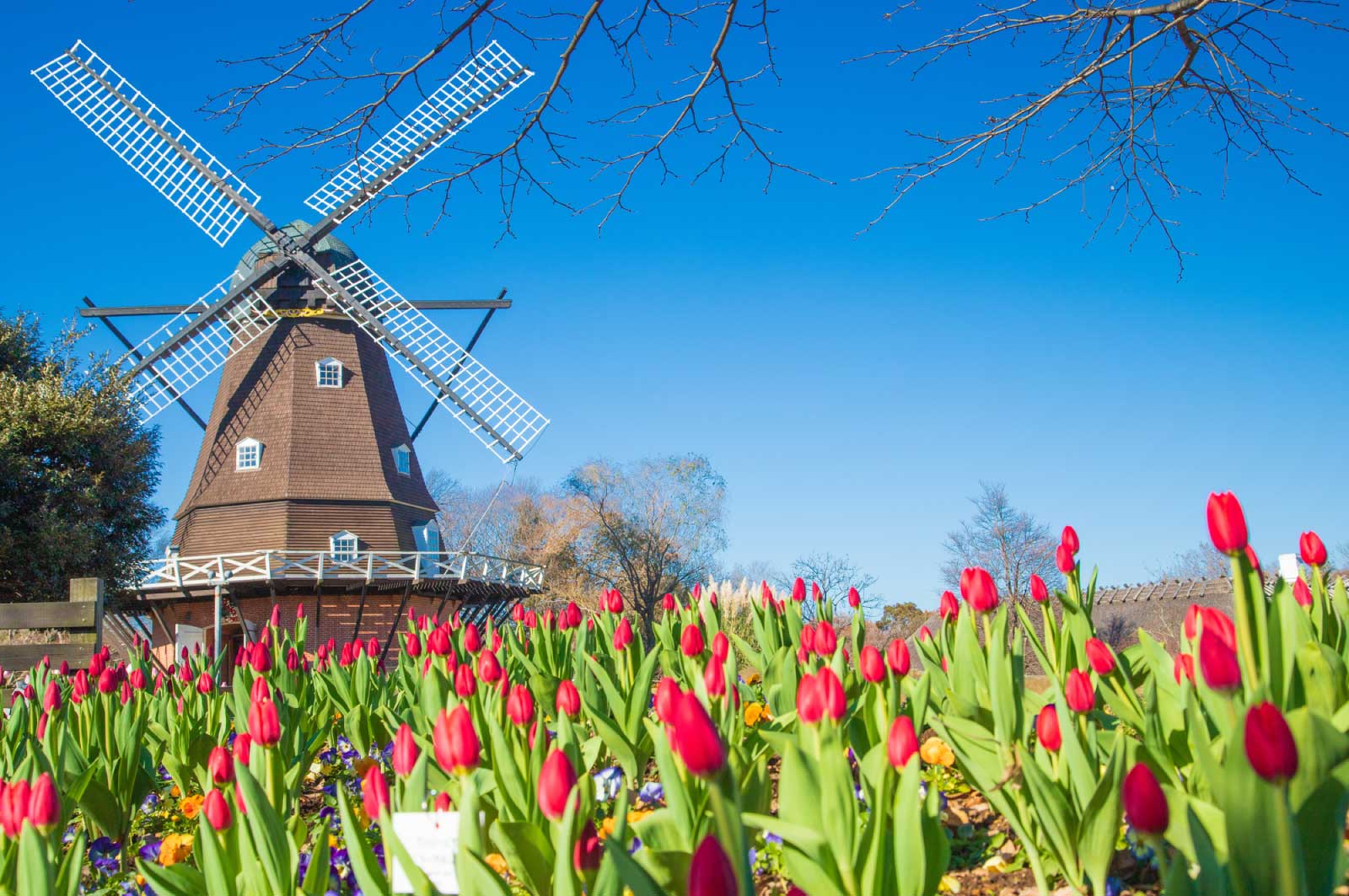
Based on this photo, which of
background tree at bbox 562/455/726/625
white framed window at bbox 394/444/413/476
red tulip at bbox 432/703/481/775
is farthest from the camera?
background tree at bbox 562/455/726/625

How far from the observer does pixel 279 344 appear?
19.9m

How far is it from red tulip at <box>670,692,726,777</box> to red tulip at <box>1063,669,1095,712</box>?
1173 millimetres

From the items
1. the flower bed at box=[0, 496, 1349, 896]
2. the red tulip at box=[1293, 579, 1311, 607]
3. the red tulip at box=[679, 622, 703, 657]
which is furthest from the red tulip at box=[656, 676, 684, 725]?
the red tulip at box=[1293, 579, 1311, 607]

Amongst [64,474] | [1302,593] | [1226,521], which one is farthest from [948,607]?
[64,474]

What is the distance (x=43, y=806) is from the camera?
71.9 inches

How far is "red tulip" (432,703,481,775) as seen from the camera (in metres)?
1.66

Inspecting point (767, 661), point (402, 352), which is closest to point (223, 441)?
point (402, 352)

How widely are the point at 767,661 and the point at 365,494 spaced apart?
16.4 metres

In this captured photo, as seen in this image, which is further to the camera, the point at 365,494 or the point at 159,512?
the point at 365,494

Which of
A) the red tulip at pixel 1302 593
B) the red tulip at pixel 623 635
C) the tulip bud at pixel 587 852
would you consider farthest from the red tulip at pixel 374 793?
the red tulip at pixel 1302 593

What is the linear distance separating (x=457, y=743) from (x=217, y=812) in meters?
0.52

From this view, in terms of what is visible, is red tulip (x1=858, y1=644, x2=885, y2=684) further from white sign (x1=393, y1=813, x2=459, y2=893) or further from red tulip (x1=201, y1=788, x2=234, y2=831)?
red tulip (x1=201, y1=788, x2=234, y2=831)

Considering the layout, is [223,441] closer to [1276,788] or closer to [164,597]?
[164,597]

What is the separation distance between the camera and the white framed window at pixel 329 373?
19.7 metres
